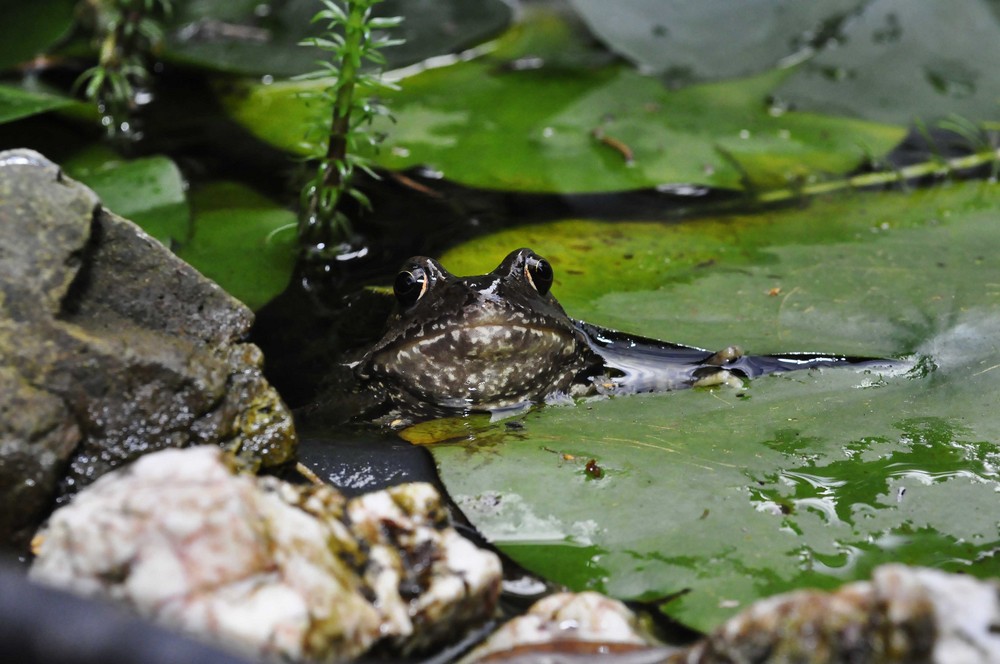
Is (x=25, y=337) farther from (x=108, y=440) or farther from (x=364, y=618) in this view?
(x=364, y=618)

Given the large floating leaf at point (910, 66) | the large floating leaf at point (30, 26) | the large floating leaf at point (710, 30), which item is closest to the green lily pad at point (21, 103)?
the large floating leaf at point (30, 26)

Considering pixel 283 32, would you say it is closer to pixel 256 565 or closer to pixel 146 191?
pixel 146 191

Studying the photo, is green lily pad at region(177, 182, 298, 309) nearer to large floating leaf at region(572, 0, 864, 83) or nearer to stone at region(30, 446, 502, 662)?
stone at region(30, 446, 502, 662)

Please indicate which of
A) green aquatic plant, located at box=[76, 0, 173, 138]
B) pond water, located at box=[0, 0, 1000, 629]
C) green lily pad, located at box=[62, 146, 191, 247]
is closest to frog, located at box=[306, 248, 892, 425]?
pond water, located at box=[0, 0, 1000, 629]

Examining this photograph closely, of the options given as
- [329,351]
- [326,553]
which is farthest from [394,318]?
[326,553]

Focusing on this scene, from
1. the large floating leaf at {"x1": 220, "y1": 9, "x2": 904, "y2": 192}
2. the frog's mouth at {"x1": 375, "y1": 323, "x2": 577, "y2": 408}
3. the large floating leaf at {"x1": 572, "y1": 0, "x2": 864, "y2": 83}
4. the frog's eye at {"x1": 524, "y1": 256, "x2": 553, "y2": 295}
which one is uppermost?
the large floating leaf at {"x1": 572, "y1": 0, "x2": 864, "y2": 83}

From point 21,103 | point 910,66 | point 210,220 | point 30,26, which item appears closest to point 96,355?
point 210,220

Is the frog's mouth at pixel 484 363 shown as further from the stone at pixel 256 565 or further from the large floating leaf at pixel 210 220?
the stone at pixel 256 565
